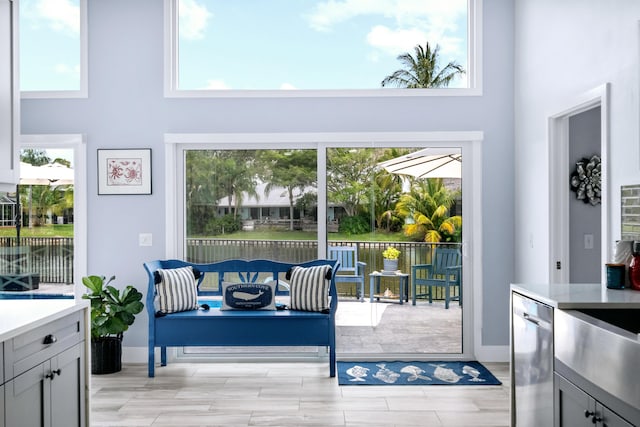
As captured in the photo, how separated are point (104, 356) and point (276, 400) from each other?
5.02ft

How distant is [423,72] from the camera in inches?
190

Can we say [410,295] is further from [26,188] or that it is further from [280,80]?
[26,188]

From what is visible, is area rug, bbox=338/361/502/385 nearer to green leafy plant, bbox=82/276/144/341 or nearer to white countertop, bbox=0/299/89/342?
green leafy plant, bbox=82/276/144/341

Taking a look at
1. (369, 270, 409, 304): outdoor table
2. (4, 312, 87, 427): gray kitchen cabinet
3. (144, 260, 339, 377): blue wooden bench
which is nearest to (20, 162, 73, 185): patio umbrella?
(144, 260, 339, 377): blue wooden bench

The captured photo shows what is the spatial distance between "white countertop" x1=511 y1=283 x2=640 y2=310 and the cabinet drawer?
2110mm

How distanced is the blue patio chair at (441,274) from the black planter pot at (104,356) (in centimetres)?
245

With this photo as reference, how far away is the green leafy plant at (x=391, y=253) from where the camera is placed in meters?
4.79

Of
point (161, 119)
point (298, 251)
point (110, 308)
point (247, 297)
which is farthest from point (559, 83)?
point (110, 308)

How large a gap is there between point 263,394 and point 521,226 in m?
2.40

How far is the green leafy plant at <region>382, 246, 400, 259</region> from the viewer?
15.7ft

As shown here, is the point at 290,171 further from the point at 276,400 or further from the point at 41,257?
the point at 41,257

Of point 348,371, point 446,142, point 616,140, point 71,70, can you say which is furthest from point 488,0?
point 71,70

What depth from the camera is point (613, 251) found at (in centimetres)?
307

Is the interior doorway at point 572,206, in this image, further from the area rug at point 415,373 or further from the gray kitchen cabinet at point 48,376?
the gray kitchen cabinet at point 48,376
